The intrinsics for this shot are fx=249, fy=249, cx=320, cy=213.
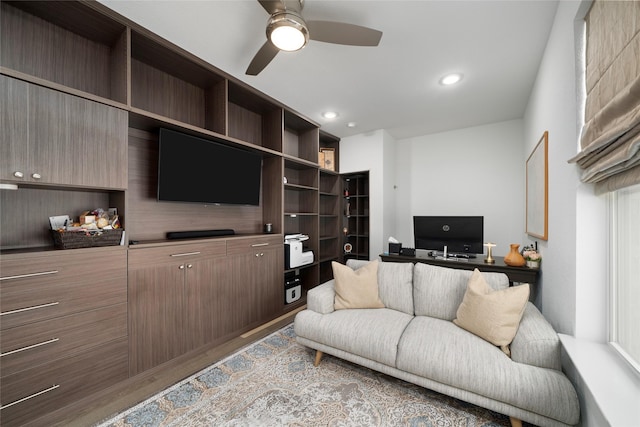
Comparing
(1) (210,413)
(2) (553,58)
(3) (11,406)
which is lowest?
(1) (210,413)

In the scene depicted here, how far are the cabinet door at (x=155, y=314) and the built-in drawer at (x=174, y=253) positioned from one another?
4 cm

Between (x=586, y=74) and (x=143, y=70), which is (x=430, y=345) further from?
(x=143, y=70)

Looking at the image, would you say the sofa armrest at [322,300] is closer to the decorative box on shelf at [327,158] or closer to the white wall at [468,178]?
the decorative box on shelf at [327,158]

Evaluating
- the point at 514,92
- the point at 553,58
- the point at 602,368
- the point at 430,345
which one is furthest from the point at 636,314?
the point at 514,92

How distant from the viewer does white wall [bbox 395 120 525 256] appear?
143 inches

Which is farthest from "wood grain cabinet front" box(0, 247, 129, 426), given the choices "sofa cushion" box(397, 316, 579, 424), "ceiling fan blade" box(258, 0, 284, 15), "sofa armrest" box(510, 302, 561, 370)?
"sofa armrest" box(510, 302, 561, 370)

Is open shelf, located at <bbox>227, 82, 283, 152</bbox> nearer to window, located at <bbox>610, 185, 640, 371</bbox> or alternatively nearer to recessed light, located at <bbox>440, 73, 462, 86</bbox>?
recessed light, located at <bbox>440, 73, 462, 86</bbox>

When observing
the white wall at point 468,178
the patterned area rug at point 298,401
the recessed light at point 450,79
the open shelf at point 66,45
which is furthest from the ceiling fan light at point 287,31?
the white wall at point 468,178

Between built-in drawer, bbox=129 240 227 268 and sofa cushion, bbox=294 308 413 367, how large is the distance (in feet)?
3.36

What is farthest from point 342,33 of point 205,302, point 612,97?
point 205,302

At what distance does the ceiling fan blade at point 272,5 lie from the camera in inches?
56.7

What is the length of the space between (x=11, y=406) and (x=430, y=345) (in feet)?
7.84

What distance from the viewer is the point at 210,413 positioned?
1.55 meters

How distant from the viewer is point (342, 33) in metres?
1.64
